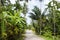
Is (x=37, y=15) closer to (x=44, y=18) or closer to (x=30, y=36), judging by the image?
(x=44, y=18)

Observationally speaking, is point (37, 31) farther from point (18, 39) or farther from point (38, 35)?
point (18, 39)

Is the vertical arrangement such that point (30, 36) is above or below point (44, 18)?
below

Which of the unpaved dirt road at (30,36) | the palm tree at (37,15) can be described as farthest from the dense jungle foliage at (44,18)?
the unpaved dirt road at (30,36)

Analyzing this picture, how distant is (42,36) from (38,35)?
0.16 metres

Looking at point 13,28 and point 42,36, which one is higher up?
point 13,28

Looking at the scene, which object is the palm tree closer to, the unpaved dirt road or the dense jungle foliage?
the dense jungle foliage

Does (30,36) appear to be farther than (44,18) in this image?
No

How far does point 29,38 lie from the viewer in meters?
5.65

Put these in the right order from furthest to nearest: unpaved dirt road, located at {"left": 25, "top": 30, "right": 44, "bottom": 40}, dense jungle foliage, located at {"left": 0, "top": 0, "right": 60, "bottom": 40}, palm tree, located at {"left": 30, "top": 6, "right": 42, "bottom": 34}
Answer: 1. palm tree, located at {"left": 30, "top": 6, "right": 42, "bottom": 34}
2. dense jungle foliage, located at {"left": 0, "top": 0, "right": 60, "bottom": 40}
3. unpaved dirt road, located at {"left": 25, "top": 30, "right": 44, "bottom": 40}

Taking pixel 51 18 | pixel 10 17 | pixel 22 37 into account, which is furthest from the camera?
pixel 51 18

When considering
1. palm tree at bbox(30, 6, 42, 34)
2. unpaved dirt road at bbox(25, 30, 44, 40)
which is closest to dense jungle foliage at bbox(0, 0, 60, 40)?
palm tree at bbox(30, 6, 42, 34)

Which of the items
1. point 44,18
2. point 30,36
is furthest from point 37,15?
point 30,36

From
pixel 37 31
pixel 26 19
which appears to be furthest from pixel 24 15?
pixel 37 31

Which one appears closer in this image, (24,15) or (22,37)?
(22,37)
